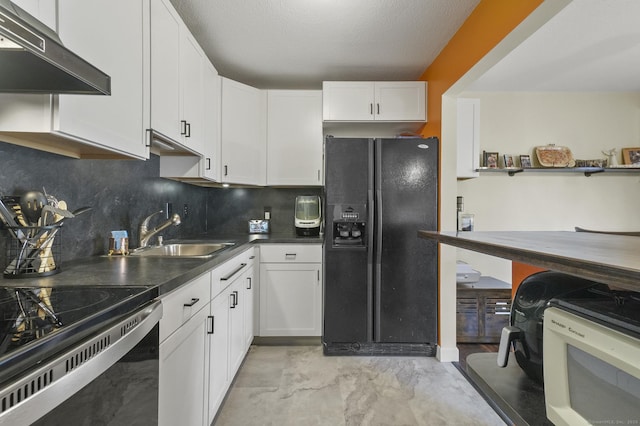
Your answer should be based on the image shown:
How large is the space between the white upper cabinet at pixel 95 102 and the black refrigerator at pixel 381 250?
4.86 ft

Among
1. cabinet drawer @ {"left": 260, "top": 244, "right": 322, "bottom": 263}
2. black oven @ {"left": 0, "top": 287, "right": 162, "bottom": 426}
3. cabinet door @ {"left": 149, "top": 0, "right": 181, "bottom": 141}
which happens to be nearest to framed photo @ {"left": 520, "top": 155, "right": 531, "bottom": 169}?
cabinet drawer @ {"left": 260, "top": 244, "right": 322, "bottom": 263}

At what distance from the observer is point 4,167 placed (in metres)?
1.12

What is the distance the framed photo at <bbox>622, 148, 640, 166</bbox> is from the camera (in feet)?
11.2

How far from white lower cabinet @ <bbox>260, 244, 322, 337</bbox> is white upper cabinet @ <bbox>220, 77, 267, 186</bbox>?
725mm

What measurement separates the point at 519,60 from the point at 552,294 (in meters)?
2.76

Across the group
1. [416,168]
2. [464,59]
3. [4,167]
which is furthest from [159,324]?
[464,59]

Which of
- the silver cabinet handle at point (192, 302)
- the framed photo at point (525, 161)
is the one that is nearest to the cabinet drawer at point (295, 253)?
the silver cabinet handle at point (192, 302)

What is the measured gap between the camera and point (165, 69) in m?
1.64

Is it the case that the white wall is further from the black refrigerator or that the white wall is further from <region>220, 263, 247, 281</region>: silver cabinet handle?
<region>220, 263, 247, 281</region>: silver cabinet handle

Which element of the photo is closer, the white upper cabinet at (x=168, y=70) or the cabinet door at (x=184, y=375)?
the cabinet door at (x=184, y=375)

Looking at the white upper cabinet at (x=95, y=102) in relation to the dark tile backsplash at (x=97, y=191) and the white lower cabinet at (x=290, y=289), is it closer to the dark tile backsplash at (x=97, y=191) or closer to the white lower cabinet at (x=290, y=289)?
the dark tile backsplash at (x=97, y=191)

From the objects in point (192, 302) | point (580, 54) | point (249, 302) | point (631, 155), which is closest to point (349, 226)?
point (249, 302)

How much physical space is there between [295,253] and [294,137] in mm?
1132

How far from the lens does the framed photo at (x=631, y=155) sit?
3426 millimetres
